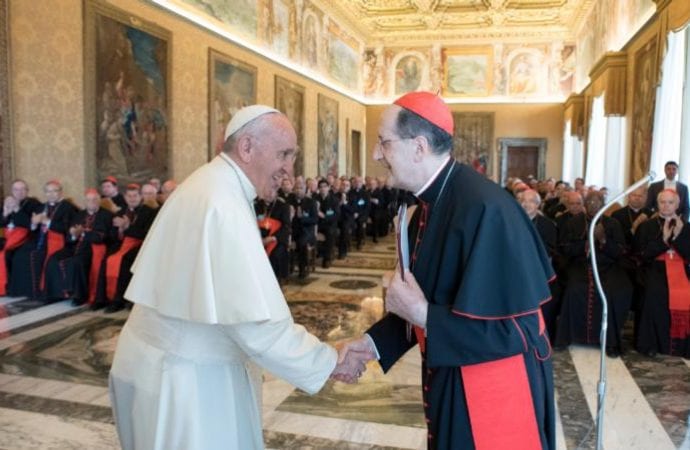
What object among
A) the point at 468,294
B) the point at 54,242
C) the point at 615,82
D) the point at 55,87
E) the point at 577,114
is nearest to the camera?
the point at 468,294

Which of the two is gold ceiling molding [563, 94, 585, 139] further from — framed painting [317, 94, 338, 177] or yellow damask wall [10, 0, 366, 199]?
yellow damask wall [10, 0, 366, 199]

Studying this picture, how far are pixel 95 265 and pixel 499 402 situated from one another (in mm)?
6844

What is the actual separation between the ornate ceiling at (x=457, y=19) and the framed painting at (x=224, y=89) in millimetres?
6141

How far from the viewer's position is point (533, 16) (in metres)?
21.5

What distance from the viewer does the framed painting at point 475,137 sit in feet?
79.9

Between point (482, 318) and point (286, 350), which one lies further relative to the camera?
point (286, 350)

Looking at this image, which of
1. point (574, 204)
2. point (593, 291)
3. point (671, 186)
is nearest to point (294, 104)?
point (671, 186)

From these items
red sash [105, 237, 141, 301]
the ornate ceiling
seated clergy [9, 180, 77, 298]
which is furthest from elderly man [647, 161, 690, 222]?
the ornate ceiling

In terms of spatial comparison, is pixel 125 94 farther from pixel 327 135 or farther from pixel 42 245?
pixel 327 135

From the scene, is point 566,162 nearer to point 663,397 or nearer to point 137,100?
point 137,100

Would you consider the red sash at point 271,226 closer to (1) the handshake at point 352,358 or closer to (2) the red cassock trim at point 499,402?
(1) the handshake at point 352,358

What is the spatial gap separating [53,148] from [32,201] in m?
0.93

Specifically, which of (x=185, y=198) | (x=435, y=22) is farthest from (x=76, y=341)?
(x=435, y=22)

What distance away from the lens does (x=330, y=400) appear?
14.6 ft
